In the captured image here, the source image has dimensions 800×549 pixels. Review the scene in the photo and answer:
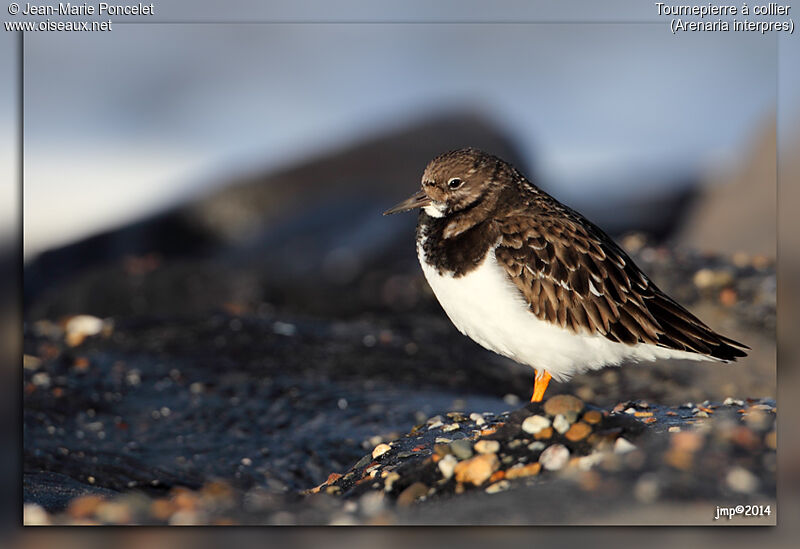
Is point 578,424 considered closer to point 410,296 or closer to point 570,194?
point 410,296

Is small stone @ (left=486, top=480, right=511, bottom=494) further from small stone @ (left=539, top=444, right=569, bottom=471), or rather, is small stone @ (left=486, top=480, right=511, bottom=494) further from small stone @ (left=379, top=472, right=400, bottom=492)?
small stone @ (left=379, top=472, right=400, bottom=492)

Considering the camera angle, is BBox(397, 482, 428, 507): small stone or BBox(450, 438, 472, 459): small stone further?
BBox(450, 438, 472, 459): small stone

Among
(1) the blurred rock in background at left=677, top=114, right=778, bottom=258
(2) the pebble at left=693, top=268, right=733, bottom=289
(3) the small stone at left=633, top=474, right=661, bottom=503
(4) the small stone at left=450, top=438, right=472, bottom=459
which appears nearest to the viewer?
(3) the small stone at left=633, top=474, right=661, bottom=503

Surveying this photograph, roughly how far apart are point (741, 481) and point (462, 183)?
7.25 feet

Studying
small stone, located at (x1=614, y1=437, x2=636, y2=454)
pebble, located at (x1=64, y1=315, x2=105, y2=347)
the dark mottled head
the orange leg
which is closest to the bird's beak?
the dark mottled head

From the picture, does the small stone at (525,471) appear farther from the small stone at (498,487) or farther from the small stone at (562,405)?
the small stone at (562,405)

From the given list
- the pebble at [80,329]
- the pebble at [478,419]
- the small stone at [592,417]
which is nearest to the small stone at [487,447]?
the small stone at [592,417]

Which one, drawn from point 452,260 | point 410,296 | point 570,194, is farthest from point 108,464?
point 570,194

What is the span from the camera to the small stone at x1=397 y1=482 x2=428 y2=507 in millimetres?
4168

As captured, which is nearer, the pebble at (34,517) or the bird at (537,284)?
the pebble at (34,517)

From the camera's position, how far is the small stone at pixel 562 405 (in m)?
4.36

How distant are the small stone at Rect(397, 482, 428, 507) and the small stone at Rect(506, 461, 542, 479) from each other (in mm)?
423

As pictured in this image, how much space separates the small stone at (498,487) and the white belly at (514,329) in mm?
880

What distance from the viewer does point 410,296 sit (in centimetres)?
1026
